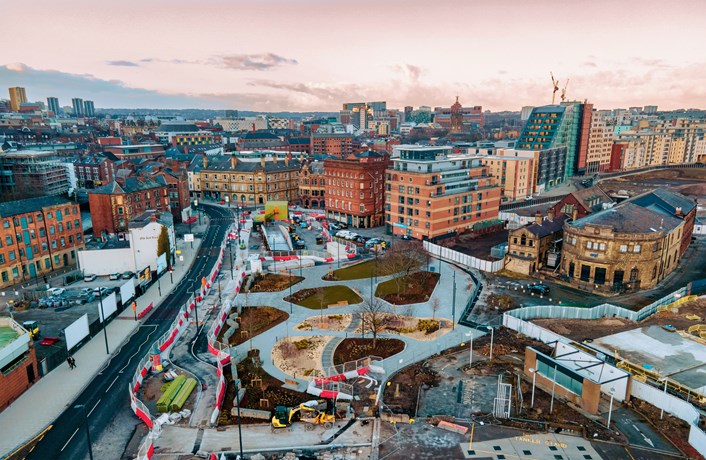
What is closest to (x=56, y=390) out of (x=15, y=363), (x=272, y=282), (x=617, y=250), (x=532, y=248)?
(x=15, y=363)

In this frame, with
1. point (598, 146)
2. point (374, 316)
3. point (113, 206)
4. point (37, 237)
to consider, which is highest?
point (598, 146)

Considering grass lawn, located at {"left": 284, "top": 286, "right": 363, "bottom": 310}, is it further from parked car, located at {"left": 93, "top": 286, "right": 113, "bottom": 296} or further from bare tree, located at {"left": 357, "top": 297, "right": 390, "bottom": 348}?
parked car, located at {"left": 93, "top": 286, "right": 113, "bottom": 296}

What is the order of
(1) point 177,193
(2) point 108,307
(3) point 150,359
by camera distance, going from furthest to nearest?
(1) point 177,193, (2) point 108,307, (3) point 150,359

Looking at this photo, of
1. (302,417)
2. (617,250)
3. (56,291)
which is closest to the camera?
(302,417)

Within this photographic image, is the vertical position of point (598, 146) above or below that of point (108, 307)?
above

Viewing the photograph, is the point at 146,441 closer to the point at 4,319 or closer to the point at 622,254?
the point at 4,319

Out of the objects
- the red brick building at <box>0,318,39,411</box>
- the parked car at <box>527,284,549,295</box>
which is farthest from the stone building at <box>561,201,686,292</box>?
the red brick building at <box>0,318,39,411</box>

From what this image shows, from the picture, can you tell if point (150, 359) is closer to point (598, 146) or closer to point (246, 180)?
point (246, 180)
